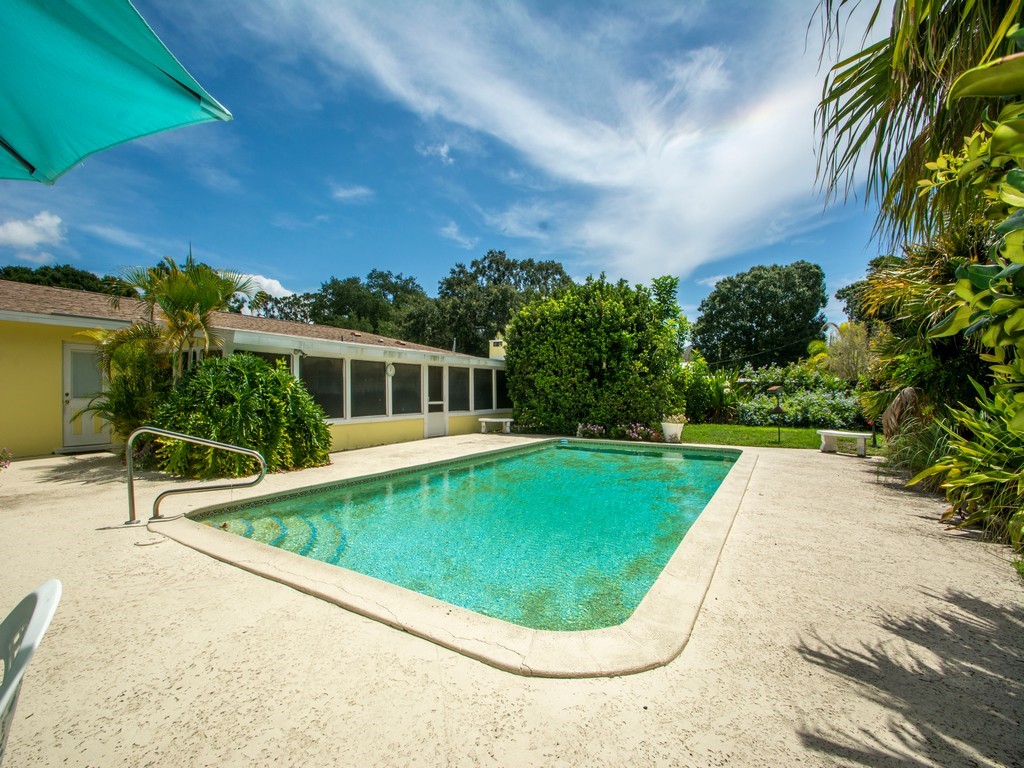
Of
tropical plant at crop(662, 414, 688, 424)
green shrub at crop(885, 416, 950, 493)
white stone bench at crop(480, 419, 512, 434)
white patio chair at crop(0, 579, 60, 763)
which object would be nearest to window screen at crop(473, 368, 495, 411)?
white stone bench at crop(480, 419, 512, 434)

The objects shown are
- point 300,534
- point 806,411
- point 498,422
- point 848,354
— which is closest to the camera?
point 300,534

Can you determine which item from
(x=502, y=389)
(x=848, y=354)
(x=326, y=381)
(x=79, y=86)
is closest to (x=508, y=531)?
(x=79, y=86)

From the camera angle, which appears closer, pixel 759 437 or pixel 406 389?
pixel 406 389

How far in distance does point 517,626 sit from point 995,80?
304 cm

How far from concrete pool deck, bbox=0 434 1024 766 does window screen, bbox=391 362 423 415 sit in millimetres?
8476

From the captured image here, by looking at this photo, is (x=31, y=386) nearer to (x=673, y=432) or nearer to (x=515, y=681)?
(x=515, y=681)

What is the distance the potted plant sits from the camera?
42.1 feet

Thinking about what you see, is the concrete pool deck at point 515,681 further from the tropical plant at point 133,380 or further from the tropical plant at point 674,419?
the tropical plant at point 674,419

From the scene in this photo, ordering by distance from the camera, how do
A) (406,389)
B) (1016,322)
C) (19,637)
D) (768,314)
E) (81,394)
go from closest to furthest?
1. (1016,322)
2. (19,637)
3. (81,394)
4. (406,389)
5. (768,314)

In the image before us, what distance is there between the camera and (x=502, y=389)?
16656 millimetres

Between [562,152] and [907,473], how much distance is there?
10.2m

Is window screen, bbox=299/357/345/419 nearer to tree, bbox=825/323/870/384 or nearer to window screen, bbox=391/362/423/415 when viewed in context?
window screen, bbox=391/362/423/415

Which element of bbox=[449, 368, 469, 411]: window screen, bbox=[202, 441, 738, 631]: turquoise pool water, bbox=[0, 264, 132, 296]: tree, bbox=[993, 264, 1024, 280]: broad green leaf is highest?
bbox=[0, 264, 132, 296]: tree

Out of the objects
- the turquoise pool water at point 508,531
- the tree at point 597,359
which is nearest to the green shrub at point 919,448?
the turquoise pool water at point 508,531
